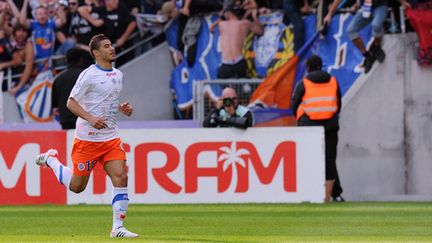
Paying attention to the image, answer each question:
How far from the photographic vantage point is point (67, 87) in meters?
20.7

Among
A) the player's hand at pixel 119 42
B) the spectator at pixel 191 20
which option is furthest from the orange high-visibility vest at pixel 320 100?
the player's hand at pixel 119 42

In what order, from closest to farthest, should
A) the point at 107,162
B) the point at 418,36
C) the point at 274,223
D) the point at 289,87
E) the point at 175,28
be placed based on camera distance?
1. the point at 107,162
2. the point at 274,223
3. the point at 418,36
4. the point at 289,87
5. the point at 175,28

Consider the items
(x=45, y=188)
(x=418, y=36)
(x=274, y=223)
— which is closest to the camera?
(x=274, y=223)

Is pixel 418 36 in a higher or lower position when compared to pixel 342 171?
higher

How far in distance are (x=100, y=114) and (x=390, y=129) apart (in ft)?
32.3

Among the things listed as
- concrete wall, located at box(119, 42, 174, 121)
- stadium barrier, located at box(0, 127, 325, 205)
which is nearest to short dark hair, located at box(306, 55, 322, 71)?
stadium barrier, located at box(0, 127, 325, 205)

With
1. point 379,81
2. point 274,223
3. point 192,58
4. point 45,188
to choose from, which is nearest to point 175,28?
point 192,58

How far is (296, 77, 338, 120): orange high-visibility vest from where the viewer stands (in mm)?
20625

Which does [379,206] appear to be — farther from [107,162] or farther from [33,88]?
[33,88]

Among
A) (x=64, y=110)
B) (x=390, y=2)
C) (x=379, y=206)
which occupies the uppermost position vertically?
(x=390, y=2)

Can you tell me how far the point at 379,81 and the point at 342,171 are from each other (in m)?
1.65

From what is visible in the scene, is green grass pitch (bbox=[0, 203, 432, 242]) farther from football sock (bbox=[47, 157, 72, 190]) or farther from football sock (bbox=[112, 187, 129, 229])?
football sock (bbox=[47, 157, 72, 190])

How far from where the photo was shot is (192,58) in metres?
25.9

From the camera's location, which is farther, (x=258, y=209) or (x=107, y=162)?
(x=258, y=209)
